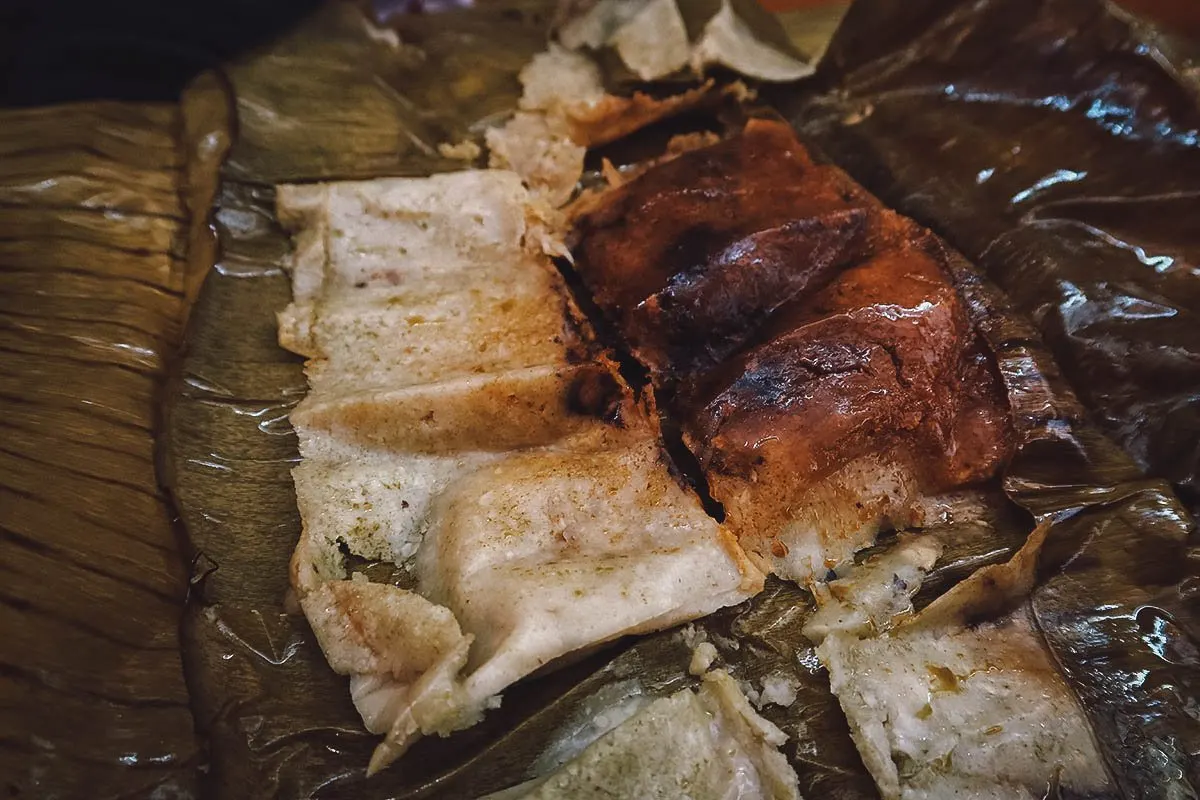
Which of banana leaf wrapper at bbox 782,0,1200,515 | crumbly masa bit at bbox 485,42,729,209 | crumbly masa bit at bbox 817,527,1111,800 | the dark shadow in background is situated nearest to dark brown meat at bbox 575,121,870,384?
crumbly masa bit at bbox 485,42,729,209

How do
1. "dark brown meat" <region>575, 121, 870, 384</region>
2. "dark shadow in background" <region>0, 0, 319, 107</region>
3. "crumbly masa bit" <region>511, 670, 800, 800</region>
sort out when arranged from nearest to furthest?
"crumbly masa bit" <region>511, 670, 800, 800</region>
"dark brown meat" <region>575, 121, 870, 384</region>
"dark shadow in background" <region>0, 0, 319, 107</region>

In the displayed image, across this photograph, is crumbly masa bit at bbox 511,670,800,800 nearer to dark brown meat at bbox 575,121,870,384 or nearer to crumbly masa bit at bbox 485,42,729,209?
dark brown meat at bbox 575,121,870,384

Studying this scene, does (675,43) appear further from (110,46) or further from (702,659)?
(702,659)

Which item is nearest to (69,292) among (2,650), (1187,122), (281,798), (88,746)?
(2,650)

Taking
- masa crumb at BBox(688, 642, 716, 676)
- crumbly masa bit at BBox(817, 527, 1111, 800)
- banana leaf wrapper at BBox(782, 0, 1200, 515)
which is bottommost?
masa crumb at BBox(688, 642, 716, 676)

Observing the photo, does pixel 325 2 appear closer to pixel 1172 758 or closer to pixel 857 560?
pixel 857 560

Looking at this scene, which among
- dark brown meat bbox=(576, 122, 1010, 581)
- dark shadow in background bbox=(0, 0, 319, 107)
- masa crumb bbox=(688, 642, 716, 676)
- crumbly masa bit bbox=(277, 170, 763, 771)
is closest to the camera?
crumbly masa bit bbox=(277, 170, 763, 771)
